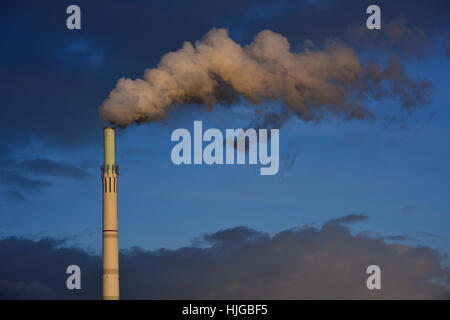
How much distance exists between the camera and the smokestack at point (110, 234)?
66438mm

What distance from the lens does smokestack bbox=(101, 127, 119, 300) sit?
66.4 m

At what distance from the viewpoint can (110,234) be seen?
66688 mm
